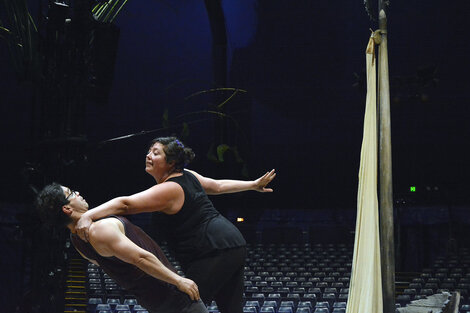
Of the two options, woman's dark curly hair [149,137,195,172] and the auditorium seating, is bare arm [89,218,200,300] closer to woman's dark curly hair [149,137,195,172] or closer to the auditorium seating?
woman's dark curly hair [149,137,195,172]

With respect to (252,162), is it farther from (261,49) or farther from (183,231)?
(183,231)

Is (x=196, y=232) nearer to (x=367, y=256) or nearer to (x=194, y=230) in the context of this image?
(x=194, y=230)

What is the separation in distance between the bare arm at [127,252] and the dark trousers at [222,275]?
0.68 feet

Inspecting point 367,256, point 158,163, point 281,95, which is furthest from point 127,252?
point 281,95

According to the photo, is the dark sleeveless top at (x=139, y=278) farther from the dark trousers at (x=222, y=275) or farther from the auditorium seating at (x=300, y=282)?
the auditorium seating at (x=300, y=282)

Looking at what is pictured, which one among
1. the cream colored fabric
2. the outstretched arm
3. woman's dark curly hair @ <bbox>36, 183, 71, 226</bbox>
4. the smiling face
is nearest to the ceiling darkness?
the cream colored fabric

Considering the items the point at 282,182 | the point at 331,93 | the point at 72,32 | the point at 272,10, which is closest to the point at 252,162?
the point at 282,182

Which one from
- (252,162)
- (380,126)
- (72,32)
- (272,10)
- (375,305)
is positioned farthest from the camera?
(252,162)

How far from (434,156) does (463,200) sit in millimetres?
1455

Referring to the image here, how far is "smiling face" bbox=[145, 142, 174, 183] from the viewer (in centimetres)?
303

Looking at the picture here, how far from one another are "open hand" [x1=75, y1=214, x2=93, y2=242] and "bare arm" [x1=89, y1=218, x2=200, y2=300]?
0.10 feet

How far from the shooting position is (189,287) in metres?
2.75

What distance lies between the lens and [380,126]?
4.88 metres

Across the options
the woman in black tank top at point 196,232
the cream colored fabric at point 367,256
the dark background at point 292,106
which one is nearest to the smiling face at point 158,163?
the woman in black tank top at point 196,232
